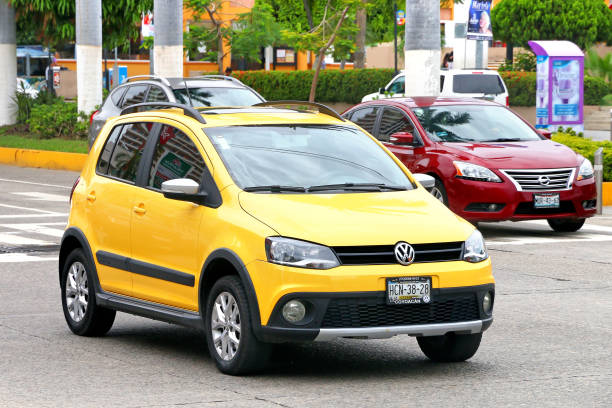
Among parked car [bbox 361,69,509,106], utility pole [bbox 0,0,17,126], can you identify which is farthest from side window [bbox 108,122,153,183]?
utility pole [bbox 0,0,17,126]

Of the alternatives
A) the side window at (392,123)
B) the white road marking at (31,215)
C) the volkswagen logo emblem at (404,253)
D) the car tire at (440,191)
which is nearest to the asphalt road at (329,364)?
the volkswagen logo emblem at (404,253)

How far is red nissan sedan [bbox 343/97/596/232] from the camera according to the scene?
15.1m

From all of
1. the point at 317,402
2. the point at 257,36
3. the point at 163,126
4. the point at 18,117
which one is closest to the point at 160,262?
the point at 163,126

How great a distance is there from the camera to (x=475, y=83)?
33.4m

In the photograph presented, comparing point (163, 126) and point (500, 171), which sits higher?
point (163, 126)

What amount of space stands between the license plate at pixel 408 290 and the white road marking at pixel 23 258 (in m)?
6.97

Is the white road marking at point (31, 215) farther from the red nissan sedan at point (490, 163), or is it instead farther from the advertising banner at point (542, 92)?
the advertising banner at point (542, 92)

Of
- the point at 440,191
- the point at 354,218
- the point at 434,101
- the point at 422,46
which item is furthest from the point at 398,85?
the point at 354,218

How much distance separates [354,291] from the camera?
7246 mm

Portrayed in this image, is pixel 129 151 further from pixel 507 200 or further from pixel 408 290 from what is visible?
pixel 507 200

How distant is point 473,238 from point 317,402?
59.3 inches

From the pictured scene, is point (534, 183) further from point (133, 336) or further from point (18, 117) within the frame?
point (18, 117)

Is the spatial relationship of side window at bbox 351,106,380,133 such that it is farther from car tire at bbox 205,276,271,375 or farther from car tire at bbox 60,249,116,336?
car tire at bbox 205,276,271,375

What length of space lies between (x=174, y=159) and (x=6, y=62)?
27742mm
